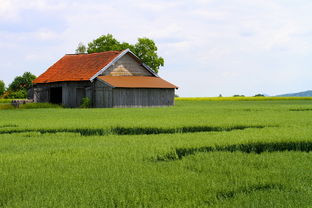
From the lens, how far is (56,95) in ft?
153

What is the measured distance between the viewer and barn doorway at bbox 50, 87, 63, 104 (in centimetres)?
4578

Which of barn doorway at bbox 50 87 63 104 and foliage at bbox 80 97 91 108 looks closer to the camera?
foliage at bbox 80 97 91 108

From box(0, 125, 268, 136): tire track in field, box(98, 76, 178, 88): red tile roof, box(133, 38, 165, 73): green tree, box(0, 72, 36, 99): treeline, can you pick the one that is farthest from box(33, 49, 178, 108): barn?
box(0, 72, 36, 99): treeline

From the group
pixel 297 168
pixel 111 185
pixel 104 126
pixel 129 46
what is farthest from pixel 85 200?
pixel 129 46

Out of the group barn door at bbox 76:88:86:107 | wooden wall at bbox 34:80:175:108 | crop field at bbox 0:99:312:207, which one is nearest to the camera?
crop field at bbox 0:99:312:207

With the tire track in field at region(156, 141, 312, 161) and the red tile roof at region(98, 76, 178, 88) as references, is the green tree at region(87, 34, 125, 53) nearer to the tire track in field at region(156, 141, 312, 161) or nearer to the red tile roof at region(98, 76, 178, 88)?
the red tile roof at region(98, 76, 178, 88)

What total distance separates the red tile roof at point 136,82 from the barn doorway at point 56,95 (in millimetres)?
7793

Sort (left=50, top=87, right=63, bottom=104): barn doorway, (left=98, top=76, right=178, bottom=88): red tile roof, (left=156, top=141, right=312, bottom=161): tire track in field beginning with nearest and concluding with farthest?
(left=156, top=141, right=312, bottom=161): tire track in field < (left=98, top=76, right=178, bottom=88): red tile roof < (left=50, top=87, right=63, bottom=104): barn doorway

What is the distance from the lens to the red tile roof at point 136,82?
130 ft

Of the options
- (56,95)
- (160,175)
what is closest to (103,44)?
(56,95)

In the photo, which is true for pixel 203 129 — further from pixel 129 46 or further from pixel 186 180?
pixel 129 46

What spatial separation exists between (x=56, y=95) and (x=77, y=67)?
4.52m

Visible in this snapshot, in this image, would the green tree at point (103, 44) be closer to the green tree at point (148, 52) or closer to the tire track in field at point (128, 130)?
the green tree at point (148, 52)

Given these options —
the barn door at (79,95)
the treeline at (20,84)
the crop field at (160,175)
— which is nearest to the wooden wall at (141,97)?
the barn door at (79,95)
